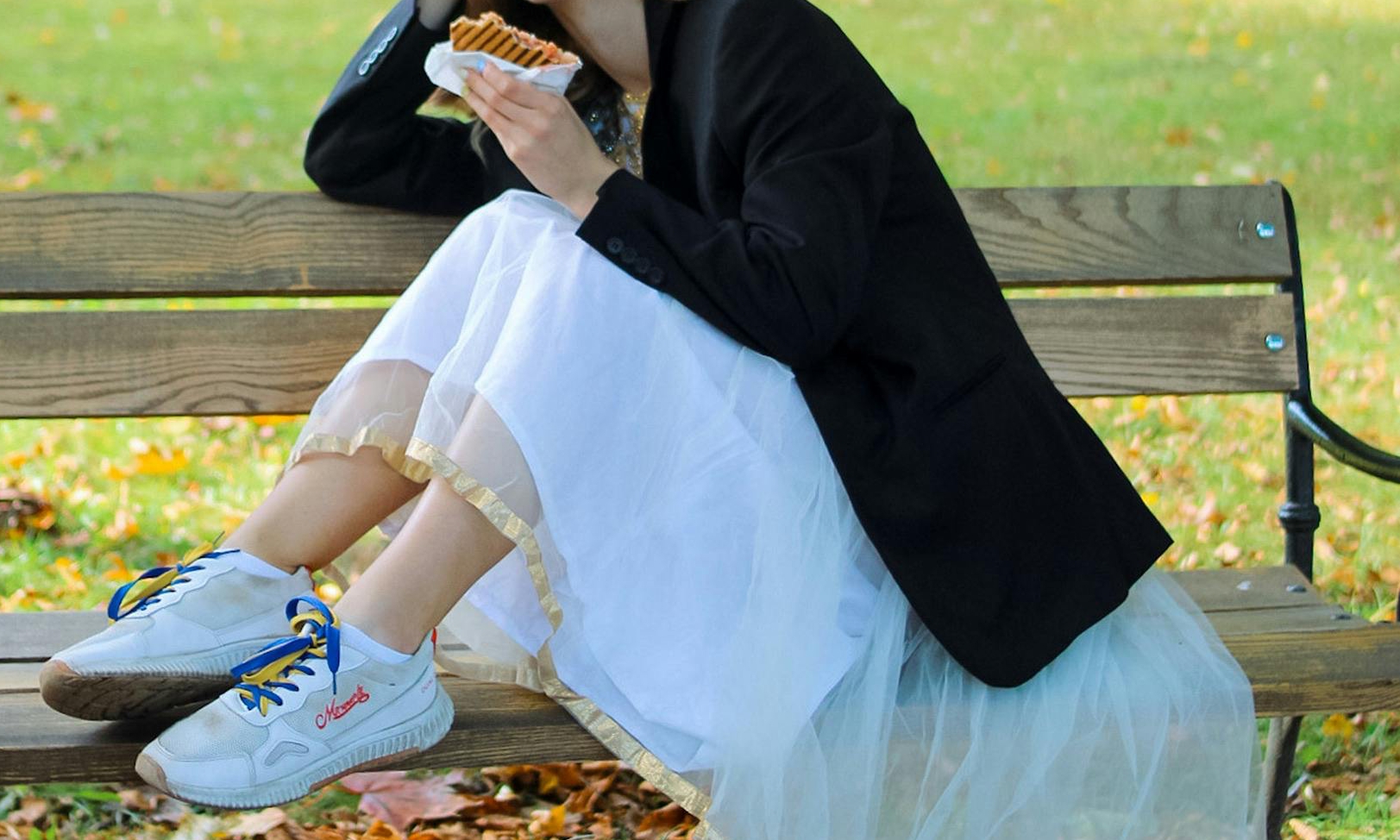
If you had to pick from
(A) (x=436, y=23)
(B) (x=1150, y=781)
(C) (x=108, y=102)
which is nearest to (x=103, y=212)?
(A) (x=436, y=23)

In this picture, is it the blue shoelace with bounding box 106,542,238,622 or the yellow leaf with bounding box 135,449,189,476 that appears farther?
the yellow leaf with bounding box 135,449,189,476

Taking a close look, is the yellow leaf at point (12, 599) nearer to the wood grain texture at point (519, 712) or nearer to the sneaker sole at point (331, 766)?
the wood grain texture at point (519, 712)

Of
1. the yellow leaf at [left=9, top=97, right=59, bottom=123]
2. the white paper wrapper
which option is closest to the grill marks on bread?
the white paper wrapper

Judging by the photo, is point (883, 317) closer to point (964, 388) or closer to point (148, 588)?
point (964, 388)

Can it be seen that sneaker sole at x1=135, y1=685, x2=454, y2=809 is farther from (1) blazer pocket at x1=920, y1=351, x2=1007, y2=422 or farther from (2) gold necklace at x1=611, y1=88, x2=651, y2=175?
(2) gold necklace at x1=611, y1=88, x2=651, y2=175

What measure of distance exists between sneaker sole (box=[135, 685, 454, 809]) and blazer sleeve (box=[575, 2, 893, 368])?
0.60 m

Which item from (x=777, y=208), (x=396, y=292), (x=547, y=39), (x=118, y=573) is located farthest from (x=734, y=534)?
(x=118, y=573)

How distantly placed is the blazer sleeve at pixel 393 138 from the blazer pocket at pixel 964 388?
100cm

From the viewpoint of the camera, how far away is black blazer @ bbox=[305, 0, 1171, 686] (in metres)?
1.97

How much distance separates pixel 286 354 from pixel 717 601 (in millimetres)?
1065

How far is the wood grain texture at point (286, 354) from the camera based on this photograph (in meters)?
2.62

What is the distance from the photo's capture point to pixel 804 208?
198 centimetres

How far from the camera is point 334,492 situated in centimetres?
207

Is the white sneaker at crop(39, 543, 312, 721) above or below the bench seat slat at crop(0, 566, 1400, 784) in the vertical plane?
above
